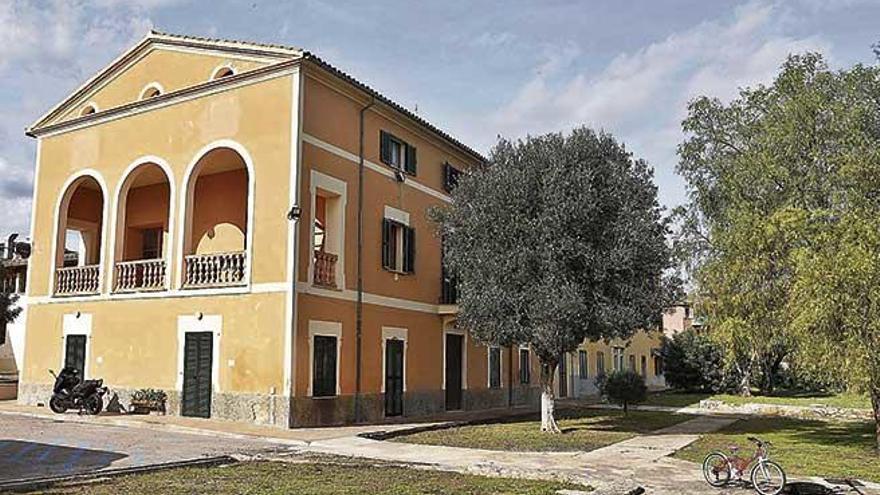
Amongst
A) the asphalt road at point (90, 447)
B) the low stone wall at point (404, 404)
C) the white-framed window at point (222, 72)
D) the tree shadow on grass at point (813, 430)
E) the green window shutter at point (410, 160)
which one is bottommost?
the tree shadow on grass at point (813, 430)

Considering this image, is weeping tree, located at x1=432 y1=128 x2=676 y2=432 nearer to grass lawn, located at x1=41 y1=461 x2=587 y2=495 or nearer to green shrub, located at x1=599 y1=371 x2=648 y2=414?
grass lawn, located at x1=41 y1=461 x2=587 y2=495

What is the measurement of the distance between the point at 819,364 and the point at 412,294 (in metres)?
11.2

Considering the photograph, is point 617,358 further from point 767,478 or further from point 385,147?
→ point 767,478

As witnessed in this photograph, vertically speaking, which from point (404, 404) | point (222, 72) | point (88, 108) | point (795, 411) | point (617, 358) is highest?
point (88, 108)

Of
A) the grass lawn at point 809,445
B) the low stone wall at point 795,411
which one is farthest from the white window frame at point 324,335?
the low stone wall at point 795,411

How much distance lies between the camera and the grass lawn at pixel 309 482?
9.66 metres

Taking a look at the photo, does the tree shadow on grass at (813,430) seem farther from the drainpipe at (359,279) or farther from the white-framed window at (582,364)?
the white-framed window at (582,364)

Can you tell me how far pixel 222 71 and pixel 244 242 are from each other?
4.42 metres

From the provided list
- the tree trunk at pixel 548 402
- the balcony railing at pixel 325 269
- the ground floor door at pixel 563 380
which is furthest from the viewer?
the ground floor door at pixel 563 380

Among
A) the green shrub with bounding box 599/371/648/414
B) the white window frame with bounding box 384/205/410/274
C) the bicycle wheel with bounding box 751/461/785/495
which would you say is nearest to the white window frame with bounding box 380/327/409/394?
the white window frame with bounding box 384/205/410/274

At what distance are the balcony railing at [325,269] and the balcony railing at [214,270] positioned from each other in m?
1.74

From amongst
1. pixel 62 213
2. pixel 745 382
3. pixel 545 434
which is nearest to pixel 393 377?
pixel 545 434

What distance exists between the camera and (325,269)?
18.9 m

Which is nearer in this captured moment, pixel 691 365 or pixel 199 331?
pixel 199 331
